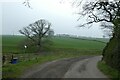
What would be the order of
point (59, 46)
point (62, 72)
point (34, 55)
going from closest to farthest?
point (62, 72) → point (34, 55) → point (59, 46)

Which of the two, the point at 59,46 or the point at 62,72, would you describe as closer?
the point at 62,72

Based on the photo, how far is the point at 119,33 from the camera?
73.5 ft

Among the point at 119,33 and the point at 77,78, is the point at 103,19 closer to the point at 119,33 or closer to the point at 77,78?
the point at 119,33

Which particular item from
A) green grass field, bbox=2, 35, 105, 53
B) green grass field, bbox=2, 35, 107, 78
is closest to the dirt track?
green grass field, bbox=2, 35, 107, 78

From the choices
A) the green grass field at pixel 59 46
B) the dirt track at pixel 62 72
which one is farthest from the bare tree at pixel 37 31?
the dirt track at pixel 62 72

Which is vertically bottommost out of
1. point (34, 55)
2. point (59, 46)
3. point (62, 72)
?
point (59, 46)

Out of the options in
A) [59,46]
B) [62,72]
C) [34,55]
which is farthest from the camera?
[59,46]

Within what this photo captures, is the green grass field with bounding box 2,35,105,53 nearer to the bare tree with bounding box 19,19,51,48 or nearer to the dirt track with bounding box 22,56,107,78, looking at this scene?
the bare tree with bounding box 19,19,51,48

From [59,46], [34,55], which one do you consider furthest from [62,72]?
[59,46]

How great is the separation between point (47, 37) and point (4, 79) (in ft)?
197

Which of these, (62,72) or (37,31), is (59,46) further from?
(62,72)

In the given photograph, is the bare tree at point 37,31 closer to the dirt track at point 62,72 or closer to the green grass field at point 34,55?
the green grass field at point 34,55

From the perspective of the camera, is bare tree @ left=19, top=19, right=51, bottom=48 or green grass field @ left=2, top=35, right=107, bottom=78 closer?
green grass field @ left=2, top=35, right=107, bottom=78

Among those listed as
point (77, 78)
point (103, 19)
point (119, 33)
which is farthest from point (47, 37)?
point (77, 78)
